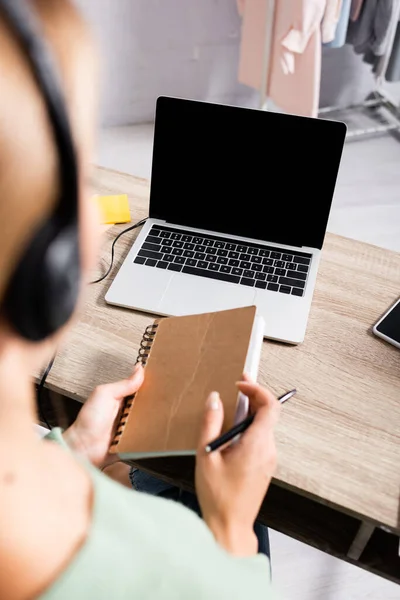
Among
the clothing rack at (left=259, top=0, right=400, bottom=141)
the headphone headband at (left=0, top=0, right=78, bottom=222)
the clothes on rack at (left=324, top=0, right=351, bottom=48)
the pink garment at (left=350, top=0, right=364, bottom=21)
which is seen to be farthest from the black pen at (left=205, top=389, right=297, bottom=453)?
the pink garment at (left=350, top=0, right=364, bottom=21)

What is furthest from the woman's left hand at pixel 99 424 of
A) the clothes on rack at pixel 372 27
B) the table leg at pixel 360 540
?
the clothes on rack at pixel 372 27

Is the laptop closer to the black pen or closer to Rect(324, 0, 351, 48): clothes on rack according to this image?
the black pen

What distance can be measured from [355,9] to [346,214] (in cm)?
80

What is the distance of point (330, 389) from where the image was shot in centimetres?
85

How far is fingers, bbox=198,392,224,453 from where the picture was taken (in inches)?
27.5

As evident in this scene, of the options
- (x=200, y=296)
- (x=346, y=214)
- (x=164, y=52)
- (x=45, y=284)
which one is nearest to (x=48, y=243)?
(x=45, y=284)

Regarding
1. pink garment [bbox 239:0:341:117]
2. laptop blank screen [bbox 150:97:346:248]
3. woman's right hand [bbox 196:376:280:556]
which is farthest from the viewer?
pink garment [bbox 239:0:341:117]

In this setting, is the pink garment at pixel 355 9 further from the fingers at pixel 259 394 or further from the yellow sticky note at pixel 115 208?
the fingers at pixel 259 394

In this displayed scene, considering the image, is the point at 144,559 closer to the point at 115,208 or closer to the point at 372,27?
the point at 115,208

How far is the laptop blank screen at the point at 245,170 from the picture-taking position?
0.95 m

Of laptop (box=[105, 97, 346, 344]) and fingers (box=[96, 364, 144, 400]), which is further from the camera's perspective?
laptop (box=[105, 97, 346, 344])

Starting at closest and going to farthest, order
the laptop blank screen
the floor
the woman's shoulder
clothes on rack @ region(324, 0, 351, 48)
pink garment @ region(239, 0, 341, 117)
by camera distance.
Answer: the woman's shoulder < the laptop blank screen < the floor < pink garment @ region(239, 0, 341, 117) < clothes on rack @ region(324, 0, 351, 48)

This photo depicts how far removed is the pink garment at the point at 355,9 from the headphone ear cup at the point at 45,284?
88.5 inches

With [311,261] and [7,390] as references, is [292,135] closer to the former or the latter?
[311,261]
